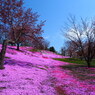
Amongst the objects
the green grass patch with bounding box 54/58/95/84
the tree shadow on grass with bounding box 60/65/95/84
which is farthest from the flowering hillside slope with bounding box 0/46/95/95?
the green grass patch with bounding box 54/58/95/84

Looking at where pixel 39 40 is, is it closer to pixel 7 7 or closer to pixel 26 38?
pixel 26 38

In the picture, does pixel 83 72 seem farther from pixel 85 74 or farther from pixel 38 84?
pixel 38 84

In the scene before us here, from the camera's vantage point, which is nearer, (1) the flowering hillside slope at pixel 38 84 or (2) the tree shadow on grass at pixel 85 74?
(1) the flowering hillside slope at pixel 38 84

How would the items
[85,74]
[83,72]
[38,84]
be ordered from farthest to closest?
1. [83,72]
2. [85,74]
3. [38,84]

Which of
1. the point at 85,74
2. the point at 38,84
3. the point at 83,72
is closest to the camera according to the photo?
the point at 38,84

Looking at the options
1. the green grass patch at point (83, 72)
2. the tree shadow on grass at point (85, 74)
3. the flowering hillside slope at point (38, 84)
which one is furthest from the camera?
the green grass patch at point (83, 72)

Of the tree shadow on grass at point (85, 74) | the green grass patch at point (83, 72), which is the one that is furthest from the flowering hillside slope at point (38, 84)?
the green grass patch at point (83, 72)

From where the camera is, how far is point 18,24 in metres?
20.2

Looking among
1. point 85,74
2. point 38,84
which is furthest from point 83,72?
point 38,84

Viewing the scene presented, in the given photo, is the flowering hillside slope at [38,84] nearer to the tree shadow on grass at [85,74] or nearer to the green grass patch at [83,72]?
the tree shadow on grass at [85,74]

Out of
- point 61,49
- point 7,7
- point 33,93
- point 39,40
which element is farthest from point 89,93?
point 61,49

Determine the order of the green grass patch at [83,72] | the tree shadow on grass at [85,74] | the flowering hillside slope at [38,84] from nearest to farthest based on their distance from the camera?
the flowering hillside slope at [38,84]
the tree shadow on grass at [85,74]
the green grass patch at [83,72]

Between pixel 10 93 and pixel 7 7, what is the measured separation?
1499 cm

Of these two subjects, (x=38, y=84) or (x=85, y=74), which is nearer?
(x=38, y=84)
